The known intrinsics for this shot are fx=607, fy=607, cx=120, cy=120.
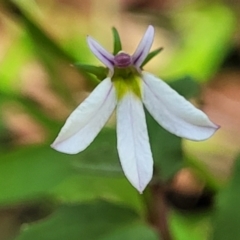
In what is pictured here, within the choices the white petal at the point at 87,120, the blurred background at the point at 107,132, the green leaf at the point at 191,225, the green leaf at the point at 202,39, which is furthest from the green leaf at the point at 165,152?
the green leaf at the point at 202,39

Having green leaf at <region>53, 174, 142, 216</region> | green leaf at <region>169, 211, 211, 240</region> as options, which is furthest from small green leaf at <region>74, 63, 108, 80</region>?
green leaf at <region>169, 211, 211, 240</region>

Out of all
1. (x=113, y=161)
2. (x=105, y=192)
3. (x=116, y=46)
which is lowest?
(x=105, y=192)

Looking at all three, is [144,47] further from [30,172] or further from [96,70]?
[30,172]

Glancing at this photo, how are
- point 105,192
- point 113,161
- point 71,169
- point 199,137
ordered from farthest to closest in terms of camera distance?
1. point 105,192
2. point 71,169
3. point 113,161
4. point 199,137

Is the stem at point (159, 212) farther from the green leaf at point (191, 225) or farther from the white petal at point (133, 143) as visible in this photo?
the green leaf at point (191, 225)

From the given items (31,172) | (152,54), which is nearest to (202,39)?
(31,172)

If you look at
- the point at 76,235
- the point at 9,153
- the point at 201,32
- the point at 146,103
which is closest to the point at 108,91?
the point at 146,103

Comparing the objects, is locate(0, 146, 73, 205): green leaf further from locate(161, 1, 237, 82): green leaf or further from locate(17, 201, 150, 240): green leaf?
locate(161, 1, 237, 82): green leaf

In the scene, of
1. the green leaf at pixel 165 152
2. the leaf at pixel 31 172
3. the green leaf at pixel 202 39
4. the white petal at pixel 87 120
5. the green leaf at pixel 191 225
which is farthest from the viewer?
the green leaf at pixel 202 39

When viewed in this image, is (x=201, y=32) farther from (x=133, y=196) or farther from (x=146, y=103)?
(x=146, y=103)
